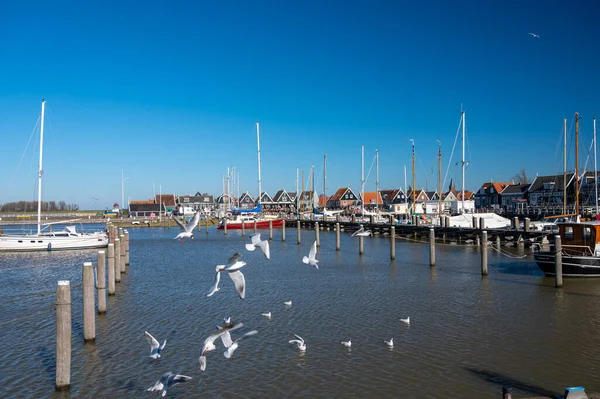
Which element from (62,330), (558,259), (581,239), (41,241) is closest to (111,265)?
(62,330)

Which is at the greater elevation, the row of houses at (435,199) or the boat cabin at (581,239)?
the row of houses at (435,199)

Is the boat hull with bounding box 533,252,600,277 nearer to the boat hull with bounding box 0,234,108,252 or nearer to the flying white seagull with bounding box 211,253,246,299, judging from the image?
the flying white seagull with bounding box 211,253,246,299

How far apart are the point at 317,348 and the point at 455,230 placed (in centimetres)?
3535

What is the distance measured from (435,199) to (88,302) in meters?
108

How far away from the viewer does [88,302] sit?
13617 millimetres

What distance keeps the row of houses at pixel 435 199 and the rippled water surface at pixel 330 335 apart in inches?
1251

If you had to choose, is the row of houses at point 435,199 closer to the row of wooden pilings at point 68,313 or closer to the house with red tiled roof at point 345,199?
the house with red tiled roof at point 345,199

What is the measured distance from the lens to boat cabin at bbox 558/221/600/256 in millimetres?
24375

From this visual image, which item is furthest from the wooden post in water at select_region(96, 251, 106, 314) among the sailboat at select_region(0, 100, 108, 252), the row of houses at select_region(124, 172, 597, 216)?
the row of houses at select_region(124, 172, 597, 216)

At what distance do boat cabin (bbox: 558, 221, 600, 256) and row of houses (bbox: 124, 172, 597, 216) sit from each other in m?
27.0

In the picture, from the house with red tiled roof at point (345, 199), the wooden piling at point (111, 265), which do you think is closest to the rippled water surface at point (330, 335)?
the wooden piling at point (111, 265)

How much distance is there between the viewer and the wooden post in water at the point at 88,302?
1348 centimetres

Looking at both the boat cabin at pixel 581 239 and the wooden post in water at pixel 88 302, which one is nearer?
the wooden post in water at pixel 88 302

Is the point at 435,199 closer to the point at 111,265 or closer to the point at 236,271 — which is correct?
the point at 111,265
